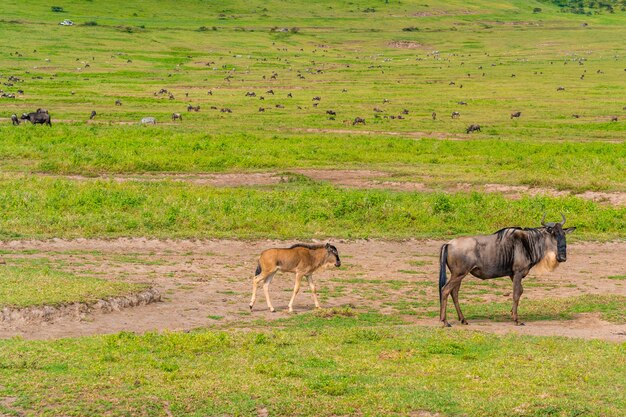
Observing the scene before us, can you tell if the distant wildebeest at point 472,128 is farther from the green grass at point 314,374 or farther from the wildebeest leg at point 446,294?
the green grass at point 314,374

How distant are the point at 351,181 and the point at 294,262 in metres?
14.9

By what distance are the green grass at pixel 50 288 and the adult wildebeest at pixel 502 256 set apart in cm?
514

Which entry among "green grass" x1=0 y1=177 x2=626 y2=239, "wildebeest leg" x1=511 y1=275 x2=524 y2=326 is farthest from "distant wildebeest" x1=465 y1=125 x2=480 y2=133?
"wildebeest leg" x1=511 y1=275 x2=524 y2=326

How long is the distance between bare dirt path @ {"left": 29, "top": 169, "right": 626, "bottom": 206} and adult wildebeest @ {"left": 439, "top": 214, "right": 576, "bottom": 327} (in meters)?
12.2

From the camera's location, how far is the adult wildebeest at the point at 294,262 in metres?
14.6

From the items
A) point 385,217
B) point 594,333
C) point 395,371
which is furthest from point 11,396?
point 385,217

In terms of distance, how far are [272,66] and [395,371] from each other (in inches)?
3100

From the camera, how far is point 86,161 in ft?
101

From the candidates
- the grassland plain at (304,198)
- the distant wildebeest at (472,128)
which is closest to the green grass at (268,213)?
the grassland plain at (304,198)

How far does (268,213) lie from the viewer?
2292 centimetres

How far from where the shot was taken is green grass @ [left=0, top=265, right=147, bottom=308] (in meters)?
13.7

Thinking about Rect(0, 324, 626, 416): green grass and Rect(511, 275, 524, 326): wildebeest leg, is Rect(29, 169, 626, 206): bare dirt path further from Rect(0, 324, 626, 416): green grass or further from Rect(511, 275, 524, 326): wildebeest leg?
Rect(0, 324, 626, 416): green grass

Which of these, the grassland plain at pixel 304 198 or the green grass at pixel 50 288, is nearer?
the grassland plain at pixel 304 198

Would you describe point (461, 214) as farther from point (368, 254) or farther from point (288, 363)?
point (288, 363)
